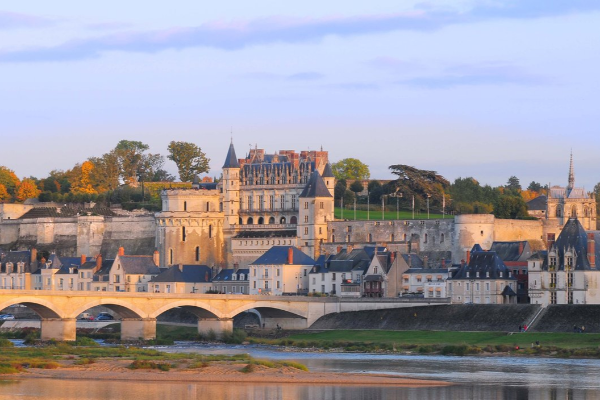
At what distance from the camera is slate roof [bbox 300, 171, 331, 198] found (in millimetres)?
101125

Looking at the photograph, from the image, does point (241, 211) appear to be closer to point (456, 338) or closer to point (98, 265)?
point (98, 265)

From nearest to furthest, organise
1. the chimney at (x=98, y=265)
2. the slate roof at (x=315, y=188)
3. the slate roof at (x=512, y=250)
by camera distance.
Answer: the slate roof at (x=512, y=250) < the chimney at (x=98, y=265) < the slate roof at (x=315, y=188)

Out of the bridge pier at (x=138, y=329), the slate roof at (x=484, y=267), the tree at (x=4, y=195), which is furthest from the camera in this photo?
the tree at (x=4, y=195)

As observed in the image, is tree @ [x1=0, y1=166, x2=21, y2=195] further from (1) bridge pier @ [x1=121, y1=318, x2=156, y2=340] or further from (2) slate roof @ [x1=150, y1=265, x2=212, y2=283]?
(1) bridge pier @ [x1=121, y1=318, x2=156, y2=340]

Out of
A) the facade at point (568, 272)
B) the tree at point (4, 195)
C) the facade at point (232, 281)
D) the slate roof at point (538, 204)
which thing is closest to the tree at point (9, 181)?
the tree at point (4, 195)

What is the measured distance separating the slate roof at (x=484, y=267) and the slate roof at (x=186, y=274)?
2131 cm

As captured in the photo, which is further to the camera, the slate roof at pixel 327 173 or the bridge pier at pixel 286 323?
the slate roof at pixel 327 173

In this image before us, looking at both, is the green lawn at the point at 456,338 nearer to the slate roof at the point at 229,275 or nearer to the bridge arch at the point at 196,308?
the bridge arch at the point at 196,308

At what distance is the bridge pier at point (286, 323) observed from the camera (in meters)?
85.5

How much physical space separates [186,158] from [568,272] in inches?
2472

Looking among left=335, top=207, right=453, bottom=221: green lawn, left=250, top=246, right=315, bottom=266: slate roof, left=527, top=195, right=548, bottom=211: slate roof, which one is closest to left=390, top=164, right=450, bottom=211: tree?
left=335, top=207, right=453, bottom=221: green lawn

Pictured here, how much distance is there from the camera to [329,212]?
10175 cm

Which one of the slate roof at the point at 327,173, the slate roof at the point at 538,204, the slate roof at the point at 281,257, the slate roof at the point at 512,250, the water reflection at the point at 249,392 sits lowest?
the water reflection at the point at 249,392

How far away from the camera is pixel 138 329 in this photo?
79.6 m
